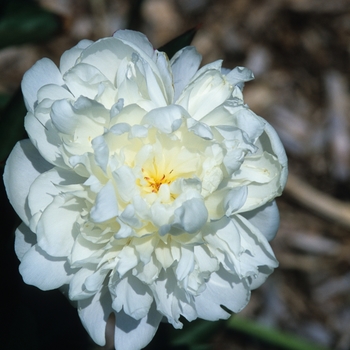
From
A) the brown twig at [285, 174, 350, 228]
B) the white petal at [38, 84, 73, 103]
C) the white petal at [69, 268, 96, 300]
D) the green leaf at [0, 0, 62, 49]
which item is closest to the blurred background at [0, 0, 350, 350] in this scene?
the brown twig at [285, 174, 350, 228]

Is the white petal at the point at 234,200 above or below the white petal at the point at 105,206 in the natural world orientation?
below

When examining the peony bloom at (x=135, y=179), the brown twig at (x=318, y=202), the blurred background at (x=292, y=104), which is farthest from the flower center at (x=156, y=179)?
the brown twig at (x=318, y=202)

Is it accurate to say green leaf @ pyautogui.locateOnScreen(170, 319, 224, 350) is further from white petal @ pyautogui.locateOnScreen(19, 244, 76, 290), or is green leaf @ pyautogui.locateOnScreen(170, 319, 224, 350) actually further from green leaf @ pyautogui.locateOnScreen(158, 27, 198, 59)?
green leaf @ pyautogui.locateOnScreen(158, 27, 198, 59)

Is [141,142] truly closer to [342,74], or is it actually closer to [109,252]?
[109,252]

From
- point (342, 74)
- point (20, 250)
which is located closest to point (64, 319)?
point (20, 250)

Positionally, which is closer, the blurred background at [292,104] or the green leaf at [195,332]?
the green leaf at [195,332]

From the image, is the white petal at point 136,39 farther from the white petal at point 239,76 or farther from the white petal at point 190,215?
the white petal at point 190,215

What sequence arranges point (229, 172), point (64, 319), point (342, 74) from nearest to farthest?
point (229, 172) < point (64, 319) < point (342, 74)
